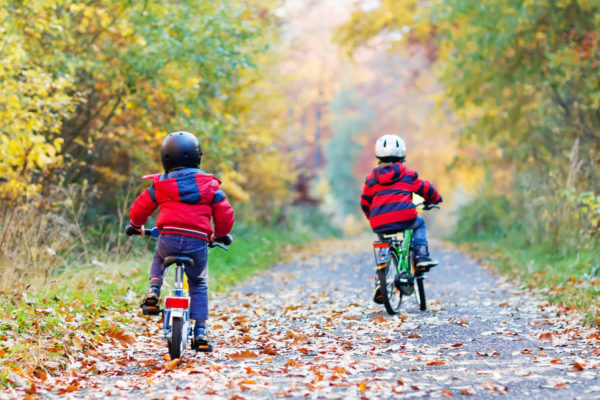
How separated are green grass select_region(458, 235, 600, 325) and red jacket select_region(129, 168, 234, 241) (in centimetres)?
390

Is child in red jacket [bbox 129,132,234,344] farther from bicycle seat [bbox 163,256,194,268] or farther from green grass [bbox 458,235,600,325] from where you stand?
green grass [bbox 458,235,600,325]

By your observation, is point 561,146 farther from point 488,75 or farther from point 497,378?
point 497,378

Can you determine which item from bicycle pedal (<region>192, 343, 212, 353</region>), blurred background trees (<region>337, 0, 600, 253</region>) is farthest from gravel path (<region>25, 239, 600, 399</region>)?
blurred background trees (<region>337, 0, 600, 253</region>)

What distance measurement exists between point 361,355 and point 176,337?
155cm

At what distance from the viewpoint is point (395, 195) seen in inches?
333

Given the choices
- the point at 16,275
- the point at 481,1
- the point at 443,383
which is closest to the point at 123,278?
the point at 16,275

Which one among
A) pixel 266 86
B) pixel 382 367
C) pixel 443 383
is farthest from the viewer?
pixel 266 86

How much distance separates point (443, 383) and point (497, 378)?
0.40 meters

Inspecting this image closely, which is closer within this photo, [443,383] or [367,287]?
[443,383]

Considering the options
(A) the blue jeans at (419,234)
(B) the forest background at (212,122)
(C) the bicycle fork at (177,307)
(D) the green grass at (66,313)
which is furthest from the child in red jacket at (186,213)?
(A) the blue jeans at (419,234)

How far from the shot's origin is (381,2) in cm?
2216

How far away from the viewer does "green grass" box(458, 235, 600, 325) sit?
8.48 m

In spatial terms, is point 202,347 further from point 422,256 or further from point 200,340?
point 422,256

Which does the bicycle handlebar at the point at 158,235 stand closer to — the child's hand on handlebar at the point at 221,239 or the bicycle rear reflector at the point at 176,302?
the child's hand on handlebar at the point at 221,239
